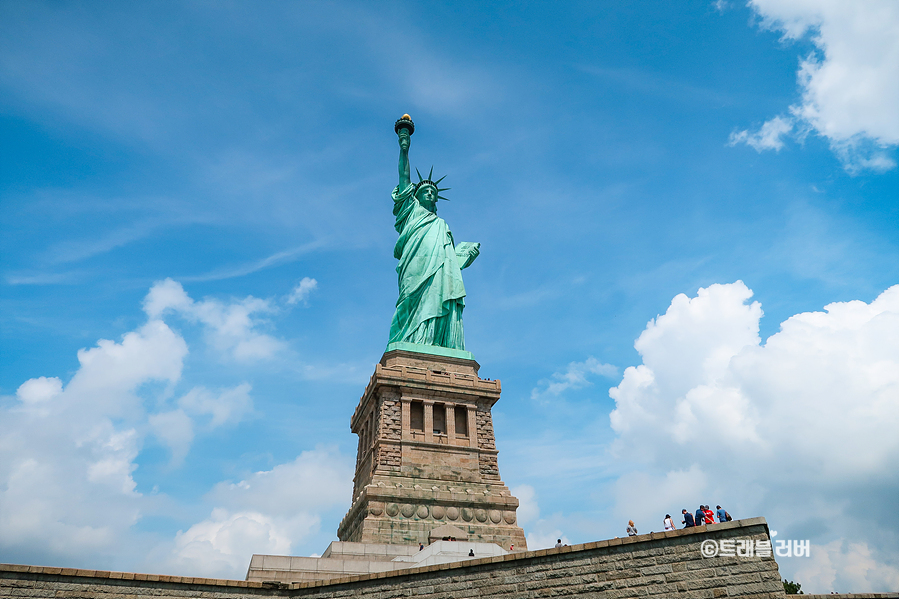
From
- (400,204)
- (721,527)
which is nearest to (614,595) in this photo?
(721,527)

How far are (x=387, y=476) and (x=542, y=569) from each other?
14374 millimetres

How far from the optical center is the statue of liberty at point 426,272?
3375 cm

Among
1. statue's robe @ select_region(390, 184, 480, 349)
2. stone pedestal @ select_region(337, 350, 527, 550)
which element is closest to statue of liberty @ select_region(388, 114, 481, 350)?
statue's robe @ select_region(390, 184, 480, 349)

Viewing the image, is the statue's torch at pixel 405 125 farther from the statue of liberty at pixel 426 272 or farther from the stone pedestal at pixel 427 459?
the stone pedestal at pixel 427 459

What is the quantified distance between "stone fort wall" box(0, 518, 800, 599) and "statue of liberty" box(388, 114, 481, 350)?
18121mm

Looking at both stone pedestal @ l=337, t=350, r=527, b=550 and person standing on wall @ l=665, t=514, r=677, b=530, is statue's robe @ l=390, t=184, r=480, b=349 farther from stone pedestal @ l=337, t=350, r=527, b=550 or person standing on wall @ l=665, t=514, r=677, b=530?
person standing on wall @ l=665, t=514, r=677, b=530

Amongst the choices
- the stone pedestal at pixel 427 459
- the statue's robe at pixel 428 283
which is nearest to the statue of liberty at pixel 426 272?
the statue's robe at pixel 428 283

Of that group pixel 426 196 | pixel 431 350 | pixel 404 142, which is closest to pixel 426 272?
pixel 431 350

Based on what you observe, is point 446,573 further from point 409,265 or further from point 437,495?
point 409,265

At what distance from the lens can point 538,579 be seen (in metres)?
13.5

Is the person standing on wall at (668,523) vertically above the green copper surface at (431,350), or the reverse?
the green copper surface at (431,350)

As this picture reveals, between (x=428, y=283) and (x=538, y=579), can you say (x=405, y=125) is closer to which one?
(x=428, y=283)

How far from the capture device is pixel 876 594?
41.5ft

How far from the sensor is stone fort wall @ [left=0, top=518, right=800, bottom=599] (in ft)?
40.4
